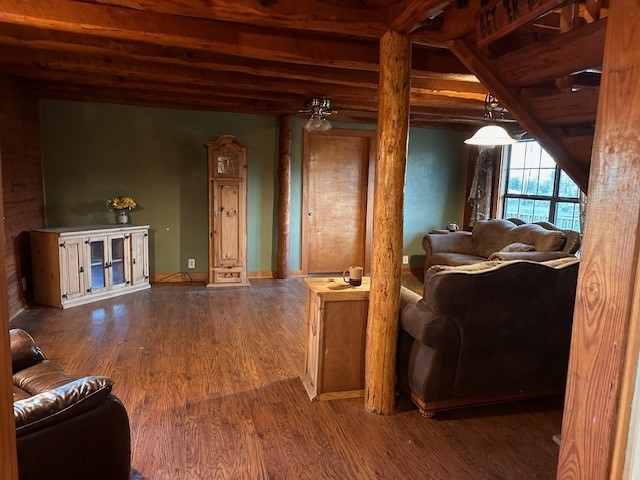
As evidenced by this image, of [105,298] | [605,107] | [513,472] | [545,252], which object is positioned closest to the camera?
[605,107]

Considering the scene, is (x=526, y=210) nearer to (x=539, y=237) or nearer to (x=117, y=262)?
(x=539, y=237)

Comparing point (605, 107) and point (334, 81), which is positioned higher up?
point (334, 81)

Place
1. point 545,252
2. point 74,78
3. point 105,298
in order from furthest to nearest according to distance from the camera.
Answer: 1. point 105,298
2. point 545,252
3. point 74,78

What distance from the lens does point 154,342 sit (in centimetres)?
363

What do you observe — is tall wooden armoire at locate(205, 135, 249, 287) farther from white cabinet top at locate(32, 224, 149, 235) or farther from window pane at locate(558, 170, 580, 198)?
window pane at locate(558, 170, 580, 198)

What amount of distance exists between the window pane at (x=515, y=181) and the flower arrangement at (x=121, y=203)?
5.12 m

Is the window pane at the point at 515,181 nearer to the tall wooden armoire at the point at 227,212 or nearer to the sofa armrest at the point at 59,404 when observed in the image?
the tall wooden armoire at the point at 227,212

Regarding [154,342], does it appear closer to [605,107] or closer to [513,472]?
[513,472]

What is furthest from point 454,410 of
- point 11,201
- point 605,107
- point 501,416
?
point 11,201

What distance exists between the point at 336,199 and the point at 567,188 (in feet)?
9.67

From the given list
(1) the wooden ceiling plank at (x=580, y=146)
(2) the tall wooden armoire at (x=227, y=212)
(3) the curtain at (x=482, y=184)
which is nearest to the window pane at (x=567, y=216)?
(3) the curtain at (x=482, y=184)

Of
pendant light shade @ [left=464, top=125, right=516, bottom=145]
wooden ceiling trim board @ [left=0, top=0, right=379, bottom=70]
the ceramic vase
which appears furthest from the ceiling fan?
the ceramic vase

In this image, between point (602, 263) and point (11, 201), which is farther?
point (11, 201)

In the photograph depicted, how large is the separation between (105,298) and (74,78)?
233 centimetres
